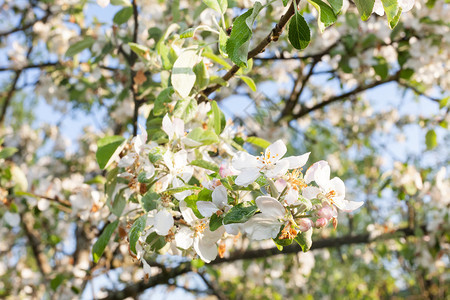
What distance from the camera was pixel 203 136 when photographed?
3.67ft

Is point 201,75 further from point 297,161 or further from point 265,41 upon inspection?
point 297,161

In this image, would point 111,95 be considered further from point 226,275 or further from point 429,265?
point 226,275

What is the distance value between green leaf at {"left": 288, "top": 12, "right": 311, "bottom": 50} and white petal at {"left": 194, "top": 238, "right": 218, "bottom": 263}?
0.50 meters

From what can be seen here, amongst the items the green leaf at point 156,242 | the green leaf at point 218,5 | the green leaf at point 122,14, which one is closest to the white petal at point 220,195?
the green leaf at point 156,242

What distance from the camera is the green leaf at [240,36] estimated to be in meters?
0.91

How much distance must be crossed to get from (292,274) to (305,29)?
13.3ft

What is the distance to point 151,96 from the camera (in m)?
1.74

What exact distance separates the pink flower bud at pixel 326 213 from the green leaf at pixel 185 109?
0.45 meters

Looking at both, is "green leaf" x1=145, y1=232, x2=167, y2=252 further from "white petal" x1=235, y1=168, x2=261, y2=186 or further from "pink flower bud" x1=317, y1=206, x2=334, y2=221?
"pink flower bud" x1=317, y1=206, x2=334, y2=221

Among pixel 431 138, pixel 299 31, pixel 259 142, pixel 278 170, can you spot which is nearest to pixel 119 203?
pixel 259 142

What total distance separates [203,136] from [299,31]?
373mm

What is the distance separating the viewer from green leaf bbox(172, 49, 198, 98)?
1.08 metres

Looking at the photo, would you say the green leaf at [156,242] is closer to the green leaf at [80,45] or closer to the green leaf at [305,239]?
the green leaf at [305,239]

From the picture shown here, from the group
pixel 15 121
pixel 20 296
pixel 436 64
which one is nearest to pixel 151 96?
pixel 436 64
